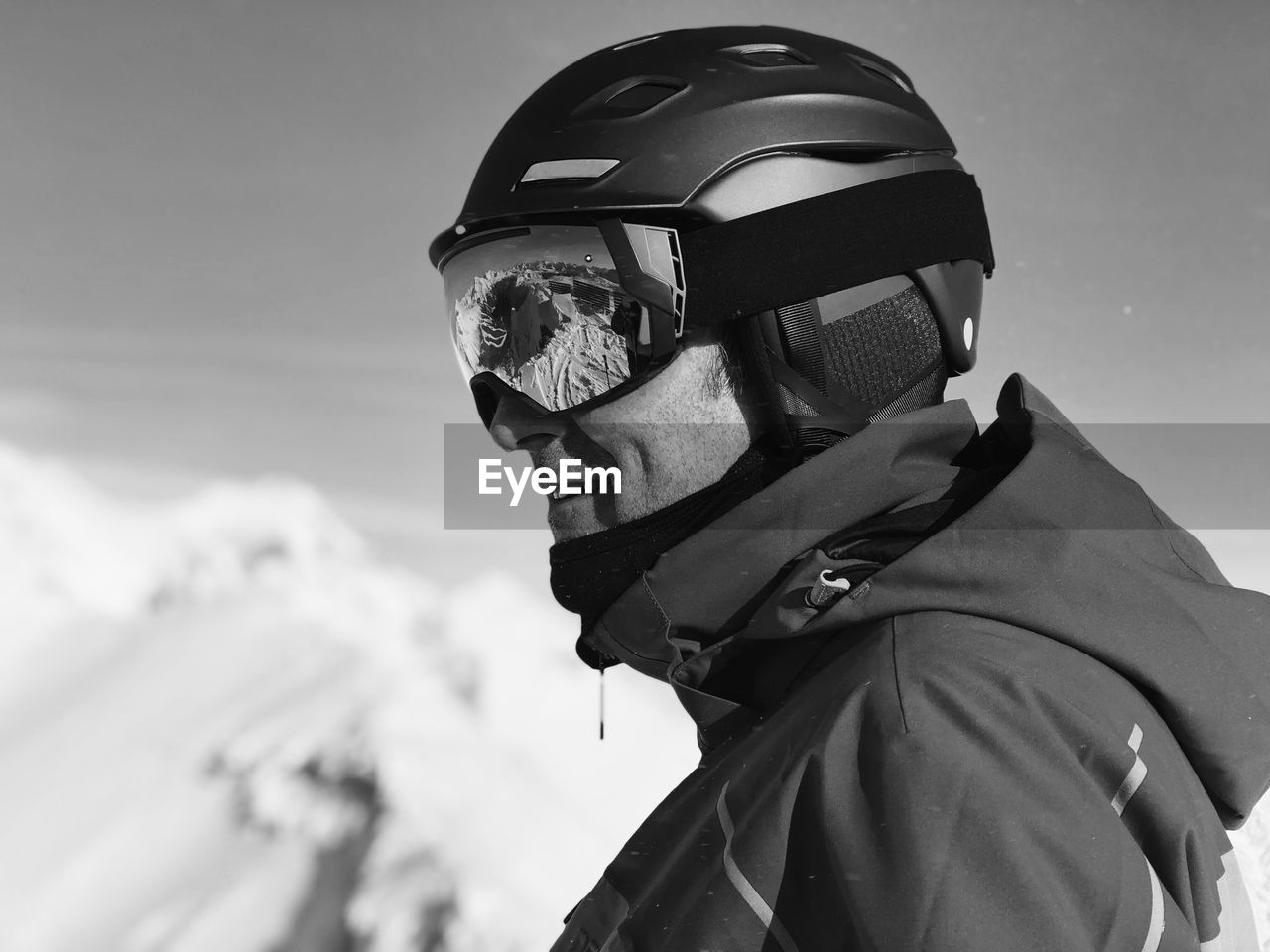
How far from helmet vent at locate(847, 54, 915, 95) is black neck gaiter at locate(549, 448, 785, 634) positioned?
40.8 inches

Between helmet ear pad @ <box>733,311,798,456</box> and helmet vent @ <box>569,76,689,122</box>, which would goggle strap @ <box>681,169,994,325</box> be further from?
helmet vent @ <box>569,76,689,122</box>

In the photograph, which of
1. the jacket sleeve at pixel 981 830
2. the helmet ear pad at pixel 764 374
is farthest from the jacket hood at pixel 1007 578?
the helmet ear pad at pixel 764 374

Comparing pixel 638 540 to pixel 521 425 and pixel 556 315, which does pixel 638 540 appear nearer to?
pixel 521 425

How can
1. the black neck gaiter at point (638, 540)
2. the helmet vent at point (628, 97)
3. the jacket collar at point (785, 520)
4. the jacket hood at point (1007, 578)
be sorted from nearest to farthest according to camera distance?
the jacket hood at point (1007, 578) → the jacket collar at point (785, 520) → the black neck gaiter at point (638, 540) → the helmet vent at point (628, 97)

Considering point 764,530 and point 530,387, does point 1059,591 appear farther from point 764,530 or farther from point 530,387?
point 530,387

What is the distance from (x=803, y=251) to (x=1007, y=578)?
0.93 m

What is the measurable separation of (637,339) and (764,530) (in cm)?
52

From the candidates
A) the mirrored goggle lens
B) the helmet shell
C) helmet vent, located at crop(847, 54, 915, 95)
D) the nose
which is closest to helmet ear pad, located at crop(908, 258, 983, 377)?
the helmet shell

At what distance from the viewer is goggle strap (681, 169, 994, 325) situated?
221cm

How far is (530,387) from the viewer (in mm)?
2371

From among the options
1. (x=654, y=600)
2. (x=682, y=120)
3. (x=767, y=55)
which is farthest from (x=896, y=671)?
(x=767, y=55)

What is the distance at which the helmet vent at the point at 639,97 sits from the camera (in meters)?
2.38

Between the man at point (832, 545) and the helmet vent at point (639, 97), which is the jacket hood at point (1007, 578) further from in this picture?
the helmet vent at point (639, 97)

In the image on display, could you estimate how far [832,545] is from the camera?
1.74 meters
